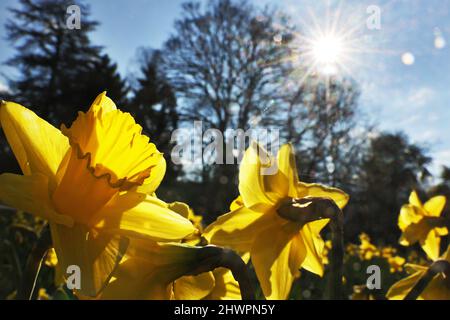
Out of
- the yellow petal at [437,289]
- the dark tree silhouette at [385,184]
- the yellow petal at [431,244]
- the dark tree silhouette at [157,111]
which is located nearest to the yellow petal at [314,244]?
the yellow petal at [437,289]

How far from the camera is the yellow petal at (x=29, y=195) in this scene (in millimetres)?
501

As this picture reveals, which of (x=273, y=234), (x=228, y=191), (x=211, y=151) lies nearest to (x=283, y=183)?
(x=273, y=234)

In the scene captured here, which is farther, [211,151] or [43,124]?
[211,151]

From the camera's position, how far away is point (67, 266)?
1.65 feet

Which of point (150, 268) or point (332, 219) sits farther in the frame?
point (332, 219)

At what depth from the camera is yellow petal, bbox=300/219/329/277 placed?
0.77m

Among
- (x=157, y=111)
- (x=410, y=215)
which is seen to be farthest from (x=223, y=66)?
(x=410, y=215)

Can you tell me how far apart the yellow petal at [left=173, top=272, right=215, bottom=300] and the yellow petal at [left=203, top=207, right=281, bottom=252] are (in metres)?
0.09

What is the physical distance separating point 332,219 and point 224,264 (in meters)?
0.23

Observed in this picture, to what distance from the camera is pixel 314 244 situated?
77cm

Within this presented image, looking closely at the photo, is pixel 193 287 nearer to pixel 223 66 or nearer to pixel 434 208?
pixel 434 208

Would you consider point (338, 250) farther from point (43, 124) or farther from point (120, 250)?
point (43, 124)

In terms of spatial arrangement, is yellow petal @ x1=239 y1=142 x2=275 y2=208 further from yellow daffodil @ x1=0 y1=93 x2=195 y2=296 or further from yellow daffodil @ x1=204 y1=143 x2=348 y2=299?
yellow daffodil @ x1=0 y1=93 x2=195 y2=296
